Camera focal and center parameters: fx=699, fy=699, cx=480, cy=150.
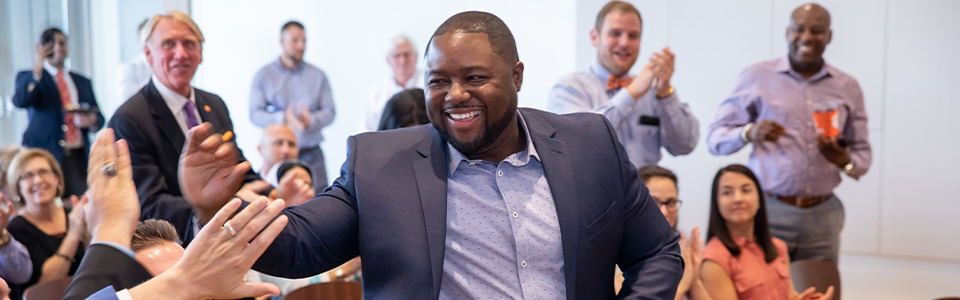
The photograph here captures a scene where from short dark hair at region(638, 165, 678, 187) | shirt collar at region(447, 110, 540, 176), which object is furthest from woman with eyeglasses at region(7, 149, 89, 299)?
short dark hair at region(638, 165, 678, 187)

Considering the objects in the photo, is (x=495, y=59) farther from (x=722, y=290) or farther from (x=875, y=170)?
(x=875, y=170)

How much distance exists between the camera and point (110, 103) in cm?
652

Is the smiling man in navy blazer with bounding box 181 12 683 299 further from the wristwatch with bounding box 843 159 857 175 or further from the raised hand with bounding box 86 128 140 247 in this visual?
the wristwatch with bounding box 843 159 857 175

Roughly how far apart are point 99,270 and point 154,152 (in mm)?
1224

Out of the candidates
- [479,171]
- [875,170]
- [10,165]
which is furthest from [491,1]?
[479,171]

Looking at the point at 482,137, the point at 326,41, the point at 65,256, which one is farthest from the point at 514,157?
the point at 326,41

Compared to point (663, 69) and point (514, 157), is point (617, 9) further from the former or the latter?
point (514, 157)

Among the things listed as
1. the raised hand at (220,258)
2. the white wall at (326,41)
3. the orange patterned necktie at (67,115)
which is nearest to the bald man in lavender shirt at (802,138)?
the raised hand at (220,258)

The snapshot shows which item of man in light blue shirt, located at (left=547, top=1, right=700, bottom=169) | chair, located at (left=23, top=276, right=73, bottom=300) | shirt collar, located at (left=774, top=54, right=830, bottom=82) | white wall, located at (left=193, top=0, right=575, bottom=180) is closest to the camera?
chair, located at (left=23, top=276, right=73, bottom=300)

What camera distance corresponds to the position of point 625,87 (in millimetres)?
3275

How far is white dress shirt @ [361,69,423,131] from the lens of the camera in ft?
17.4

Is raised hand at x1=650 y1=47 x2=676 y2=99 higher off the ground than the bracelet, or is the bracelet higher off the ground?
raised hand at x1=650 y1=47 x2=676 y2=99

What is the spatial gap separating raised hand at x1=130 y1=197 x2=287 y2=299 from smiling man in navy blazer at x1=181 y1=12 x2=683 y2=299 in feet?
0.57

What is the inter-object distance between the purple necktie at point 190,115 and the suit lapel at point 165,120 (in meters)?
0.05
